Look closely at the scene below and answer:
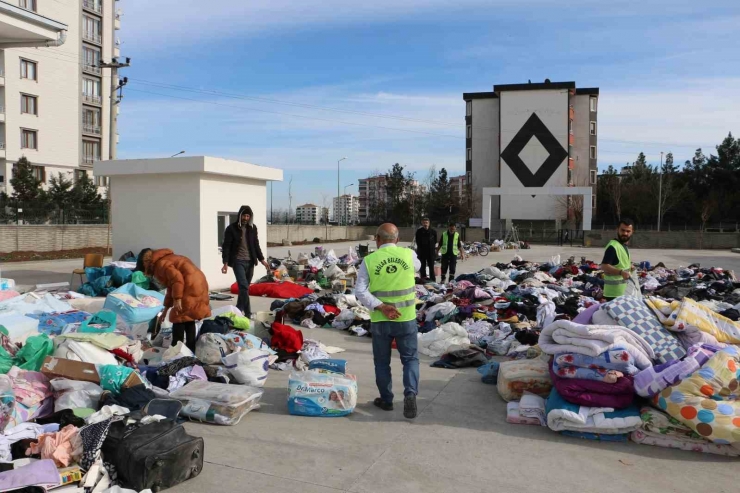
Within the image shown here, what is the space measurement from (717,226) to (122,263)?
5165 cm

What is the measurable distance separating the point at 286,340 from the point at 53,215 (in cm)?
2489

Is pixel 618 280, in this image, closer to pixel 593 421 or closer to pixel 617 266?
pixel 617 266

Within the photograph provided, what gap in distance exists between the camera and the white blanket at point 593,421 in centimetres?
476

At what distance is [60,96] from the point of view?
4659cm

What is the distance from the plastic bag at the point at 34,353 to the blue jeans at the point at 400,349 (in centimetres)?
319

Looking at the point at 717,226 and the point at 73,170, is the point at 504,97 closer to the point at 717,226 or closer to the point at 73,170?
the point at 717,226

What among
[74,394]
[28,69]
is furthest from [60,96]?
[74,394]

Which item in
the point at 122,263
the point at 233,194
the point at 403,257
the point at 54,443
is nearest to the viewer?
the point at 54,443

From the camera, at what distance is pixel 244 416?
209 inches

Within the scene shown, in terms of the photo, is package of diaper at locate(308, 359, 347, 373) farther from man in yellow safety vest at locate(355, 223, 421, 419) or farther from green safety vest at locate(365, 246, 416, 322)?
green safety vest at locate(365, 246, 416, 322)

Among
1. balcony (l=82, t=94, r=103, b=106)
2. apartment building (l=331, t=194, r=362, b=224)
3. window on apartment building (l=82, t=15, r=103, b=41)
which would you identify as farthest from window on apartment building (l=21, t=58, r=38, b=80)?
apartment building (l=331, t=194, r=362, b=224)

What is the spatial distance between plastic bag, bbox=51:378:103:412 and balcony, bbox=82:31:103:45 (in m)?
53.1

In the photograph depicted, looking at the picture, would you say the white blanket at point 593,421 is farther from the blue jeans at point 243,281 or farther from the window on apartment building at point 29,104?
the window on apartment building at point 29,104

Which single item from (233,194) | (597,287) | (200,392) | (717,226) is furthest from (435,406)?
(717,226)
